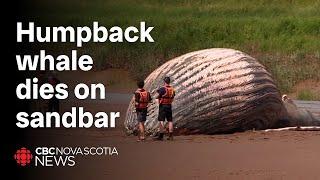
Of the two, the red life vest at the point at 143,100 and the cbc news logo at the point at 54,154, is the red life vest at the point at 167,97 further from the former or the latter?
the cbc news logo at the point at 54,154

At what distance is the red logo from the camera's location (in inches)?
386

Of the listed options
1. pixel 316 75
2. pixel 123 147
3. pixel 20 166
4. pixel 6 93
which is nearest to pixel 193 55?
pixel 123 147

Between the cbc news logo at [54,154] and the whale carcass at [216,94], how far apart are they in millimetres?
2167

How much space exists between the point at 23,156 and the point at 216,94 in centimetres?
420

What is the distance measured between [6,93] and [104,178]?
3.25 m

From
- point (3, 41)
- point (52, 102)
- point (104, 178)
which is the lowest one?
point (104, 178)

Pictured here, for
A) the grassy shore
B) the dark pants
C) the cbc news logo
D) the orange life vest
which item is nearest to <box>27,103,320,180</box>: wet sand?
the cbc news logo

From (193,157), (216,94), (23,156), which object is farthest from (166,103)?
(23,156)

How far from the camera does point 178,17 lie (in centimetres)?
3553

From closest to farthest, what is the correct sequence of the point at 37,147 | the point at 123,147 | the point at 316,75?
1. the point at 37,147
2. the point at 123,147
3. the point at 316,75

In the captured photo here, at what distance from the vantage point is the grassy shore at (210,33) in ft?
101

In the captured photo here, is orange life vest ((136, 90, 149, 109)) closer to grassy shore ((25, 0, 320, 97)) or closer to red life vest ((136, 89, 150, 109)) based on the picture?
red life vest ((136, 89, 150, 109))

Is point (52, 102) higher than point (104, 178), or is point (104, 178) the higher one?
point (52, 102)

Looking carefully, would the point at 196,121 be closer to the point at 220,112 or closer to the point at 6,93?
the point at 220,112
